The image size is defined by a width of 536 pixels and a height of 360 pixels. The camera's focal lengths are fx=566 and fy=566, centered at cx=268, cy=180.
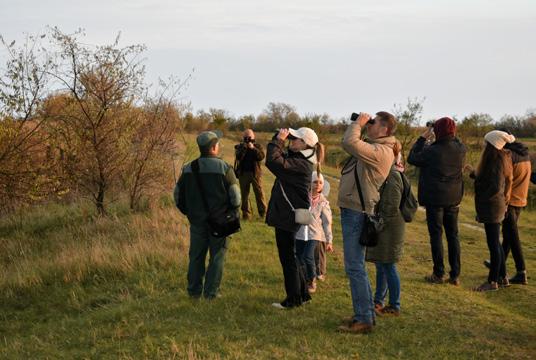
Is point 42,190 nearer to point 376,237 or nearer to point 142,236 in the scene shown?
point 142,236

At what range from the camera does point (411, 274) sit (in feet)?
30.3

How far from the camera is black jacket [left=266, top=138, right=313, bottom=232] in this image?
6211mm

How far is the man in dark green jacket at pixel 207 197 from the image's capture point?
685 centimetres

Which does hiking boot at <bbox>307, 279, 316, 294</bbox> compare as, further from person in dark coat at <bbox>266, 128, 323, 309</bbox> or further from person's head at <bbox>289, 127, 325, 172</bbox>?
person's head at <bbox>289, 127, 325, 172</bbox>

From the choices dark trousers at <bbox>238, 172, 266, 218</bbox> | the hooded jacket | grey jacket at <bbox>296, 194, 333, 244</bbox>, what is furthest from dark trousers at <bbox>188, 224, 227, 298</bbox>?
dark trousers at <bbox>238, 172, 266, 218</bbox>

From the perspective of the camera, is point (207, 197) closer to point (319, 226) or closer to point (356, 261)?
point (319, 226)

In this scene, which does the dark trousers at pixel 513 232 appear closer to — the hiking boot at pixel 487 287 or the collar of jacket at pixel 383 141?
the hiking boot at pixel 487 287

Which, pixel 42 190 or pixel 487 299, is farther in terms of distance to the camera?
pixel 42 190

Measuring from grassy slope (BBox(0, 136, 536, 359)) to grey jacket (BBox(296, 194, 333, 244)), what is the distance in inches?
30.4

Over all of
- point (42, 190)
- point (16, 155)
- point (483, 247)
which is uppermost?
point (16, 155)

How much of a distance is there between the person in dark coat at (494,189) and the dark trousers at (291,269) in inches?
120

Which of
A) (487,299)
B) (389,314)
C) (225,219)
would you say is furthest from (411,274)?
(225,219)

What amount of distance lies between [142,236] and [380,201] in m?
6.33

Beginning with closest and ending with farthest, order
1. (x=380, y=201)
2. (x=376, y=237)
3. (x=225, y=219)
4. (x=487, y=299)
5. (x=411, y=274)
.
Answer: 1. (x=376, y=237)
2. (x=380, y=201)
3. (x=225, y=219)
4. (x=487, y=299)
5. (x=411, y=274)
